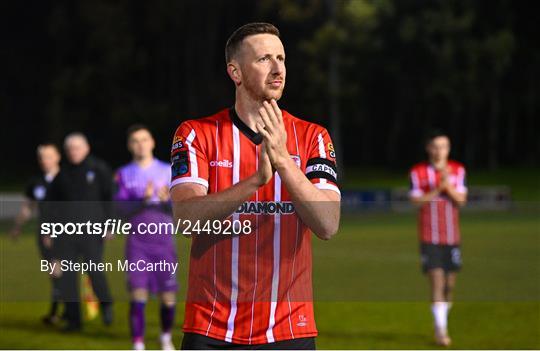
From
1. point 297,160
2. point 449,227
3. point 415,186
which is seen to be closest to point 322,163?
point 297,160

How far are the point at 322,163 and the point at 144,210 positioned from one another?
6097mm

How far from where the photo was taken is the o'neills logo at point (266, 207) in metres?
4.06

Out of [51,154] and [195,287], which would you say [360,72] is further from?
[195,287]

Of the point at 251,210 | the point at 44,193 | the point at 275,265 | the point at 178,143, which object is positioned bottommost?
the point at 275,265

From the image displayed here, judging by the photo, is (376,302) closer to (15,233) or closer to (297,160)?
(15,233)

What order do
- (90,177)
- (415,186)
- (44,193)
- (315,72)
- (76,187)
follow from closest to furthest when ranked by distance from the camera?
(415,186) → (76,187) → (90,177) → (44,193) → (315,72)

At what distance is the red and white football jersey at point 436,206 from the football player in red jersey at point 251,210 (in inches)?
302

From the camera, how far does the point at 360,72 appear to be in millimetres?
60594

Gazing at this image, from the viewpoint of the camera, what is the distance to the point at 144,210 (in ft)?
32.9

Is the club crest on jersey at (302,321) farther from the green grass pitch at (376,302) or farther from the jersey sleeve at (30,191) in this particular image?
the jersey sleeve at (30,191)

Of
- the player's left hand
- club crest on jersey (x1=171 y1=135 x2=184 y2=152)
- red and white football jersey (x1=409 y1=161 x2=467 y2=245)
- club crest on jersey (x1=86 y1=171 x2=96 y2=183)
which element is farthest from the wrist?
club crest on jersey (x1=86 y1=171 x2=96 y2=183)

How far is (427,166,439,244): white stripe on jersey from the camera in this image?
11.9 m

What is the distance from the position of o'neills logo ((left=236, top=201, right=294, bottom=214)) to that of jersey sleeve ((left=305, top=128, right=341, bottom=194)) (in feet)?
0.50

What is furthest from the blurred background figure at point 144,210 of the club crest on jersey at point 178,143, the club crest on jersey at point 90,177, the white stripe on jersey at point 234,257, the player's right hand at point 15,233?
the club crest on jersey at point 178,143
